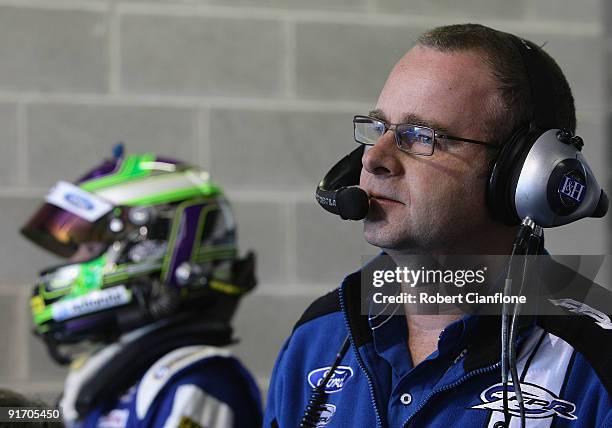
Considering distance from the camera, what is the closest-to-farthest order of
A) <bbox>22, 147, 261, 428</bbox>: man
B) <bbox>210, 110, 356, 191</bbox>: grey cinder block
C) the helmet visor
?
<bbox>22, 147, 261, 428</bbox>: man
the helmet visor
<bbox>210, 110, 356, 191</bbox>: grey cinder block

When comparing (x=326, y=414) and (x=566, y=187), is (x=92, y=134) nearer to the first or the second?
(x=326, y=414)

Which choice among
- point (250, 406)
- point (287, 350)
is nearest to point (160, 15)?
point (250, 406)

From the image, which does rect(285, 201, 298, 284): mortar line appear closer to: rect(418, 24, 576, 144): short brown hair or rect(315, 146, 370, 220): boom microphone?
rect(315, 146, 370, 220): boom microphone

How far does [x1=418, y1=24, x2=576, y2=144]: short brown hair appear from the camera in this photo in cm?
135

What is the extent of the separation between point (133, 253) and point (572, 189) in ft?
4.63

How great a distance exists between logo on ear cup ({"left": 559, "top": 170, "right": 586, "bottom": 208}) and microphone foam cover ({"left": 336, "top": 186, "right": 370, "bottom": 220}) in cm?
23

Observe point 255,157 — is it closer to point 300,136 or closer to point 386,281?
point 300,136

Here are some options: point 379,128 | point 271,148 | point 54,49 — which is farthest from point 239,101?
point 379,128

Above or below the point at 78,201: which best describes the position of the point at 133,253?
below

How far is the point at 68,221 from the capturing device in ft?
8.47

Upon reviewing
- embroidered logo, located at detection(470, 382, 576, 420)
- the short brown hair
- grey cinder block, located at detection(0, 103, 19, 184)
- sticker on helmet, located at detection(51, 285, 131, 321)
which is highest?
the short brown hair

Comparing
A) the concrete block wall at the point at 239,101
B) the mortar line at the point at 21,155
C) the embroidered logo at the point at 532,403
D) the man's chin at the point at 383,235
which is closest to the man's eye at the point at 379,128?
the man's chin at the point at 383,235

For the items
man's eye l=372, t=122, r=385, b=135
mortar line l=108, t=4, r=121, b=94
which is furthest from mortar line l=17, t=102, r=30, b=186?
man's eye l=372, t=122, r=385, b=135

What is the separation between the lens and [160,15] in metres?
3.23
